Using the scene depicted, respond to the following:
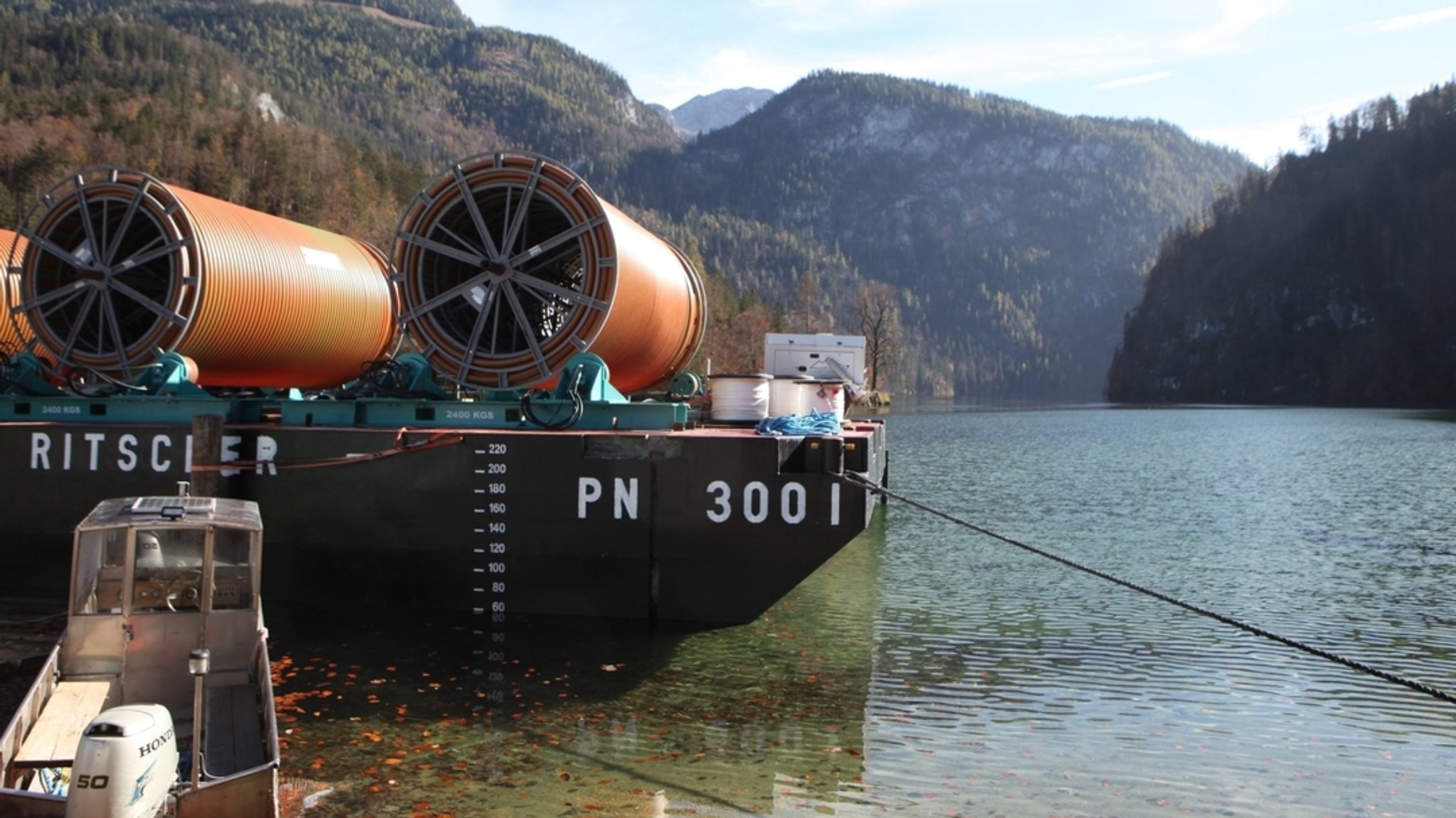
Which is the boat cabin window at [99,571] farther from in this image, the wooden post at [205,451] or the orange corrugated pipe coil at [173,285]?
the orange corrugated pipe coil at [173,285]

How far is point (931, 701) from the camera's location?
10.3 metres

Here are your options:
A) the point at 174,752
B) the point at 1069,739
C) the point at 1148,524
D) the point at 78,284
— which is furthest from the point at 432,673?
the point at 1148,524

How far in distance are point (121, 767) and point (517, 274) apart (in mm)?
7600

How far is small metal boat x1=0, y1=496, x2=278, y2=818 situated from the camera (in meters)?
6.30

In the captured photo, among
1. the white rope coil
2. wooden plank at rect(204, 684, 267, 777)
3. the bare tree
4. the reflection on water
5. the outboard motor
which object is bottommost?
the reflection on water

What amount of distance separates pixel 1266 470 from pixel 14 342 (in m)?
35.1

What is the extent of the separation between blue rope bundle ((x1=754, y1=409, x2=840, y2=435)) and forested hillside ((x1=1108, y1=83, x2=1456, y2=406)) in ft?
412

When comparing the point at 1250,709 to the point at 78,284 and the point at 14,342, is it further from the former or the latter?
the point at 14,342

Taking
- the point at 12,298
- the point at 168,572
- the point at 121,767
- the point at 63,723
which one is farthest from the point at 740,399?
the point at 12,298

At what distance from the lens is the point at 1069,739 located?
30.1ft

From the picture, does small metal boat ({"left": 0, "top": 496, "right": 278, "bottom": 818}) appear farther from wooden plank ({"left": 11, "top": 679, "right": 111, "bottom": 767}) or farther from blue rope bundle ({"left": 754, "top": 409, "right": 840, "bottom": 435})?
blue rope bundle ({"left": 754, "top": 409, "right": 840, "bottom": 435})

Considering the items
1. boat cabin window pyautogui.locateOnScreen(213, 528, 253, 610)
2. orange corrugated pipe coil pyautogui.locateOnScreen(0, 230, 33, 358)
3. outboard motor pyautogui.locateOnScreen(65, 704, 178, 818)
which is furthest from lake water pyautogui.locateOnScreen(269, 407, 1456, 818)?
orange corrugated pipe coil pyautogui.locateOnScreen(0, 230, 33, 358)

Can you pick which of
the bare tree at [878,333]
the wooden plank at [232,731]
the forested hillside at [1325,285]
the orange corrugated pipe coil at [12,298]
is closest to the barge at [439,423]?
the orange corrugated pipe coil at [12,298]

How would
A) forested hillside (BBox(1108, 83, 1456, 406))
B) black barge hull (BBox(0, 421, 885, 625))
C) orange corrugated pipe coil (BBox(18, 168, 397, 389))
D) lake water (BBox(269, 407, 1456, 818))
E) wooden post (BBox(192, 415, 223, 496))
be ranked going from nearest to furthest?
lake water (BBox(269, 407, 1456, 818))
black barge hull (BBox(0, 421, 885, 625))
wooden post (BBox(192, 415, 223, 496))
orange corrugated pipe coil (BBox(18, 168, 397, 389))
forested hillside (BBox(1108, 83, 1456, 406))
